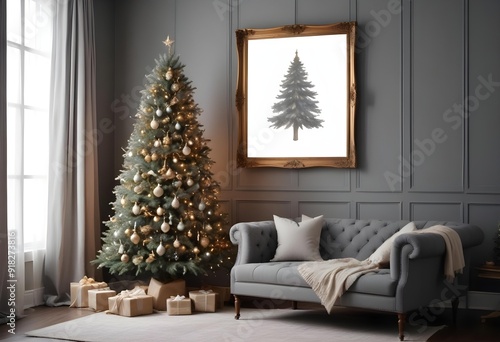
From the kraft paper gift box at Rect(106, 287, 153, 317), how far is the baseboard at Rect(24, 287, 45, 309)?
0.83 meters

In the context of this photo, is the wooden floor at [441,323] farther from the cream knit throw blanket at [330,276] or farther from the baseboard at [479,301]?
the cream knit throw blanket at [330,276]

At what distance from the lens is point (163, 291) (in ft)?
21.7

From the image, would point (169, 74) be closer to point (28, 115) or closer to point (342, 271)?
point (28, 115)

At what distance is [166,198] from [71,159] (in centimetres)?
113

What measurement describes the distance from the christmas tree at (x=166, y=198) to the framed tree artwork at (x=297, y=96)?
68 cm

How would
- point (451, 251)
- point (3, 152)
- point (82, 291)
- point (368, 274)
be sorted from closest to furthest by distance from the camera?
1. point (368, 274)
2. point (451, 251)
3. point (3, 152)
4. point (82, 291)

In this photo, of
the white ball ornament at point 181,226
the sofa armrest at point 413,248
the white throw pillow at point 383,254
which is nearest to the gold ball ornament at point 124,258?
the white ball ornament at point 181,226

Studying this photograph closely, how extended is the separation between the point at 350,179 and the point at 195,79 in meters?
1.95

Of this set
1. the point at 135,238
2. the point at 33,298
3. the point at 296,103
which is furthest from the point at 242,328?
the point at 296,103

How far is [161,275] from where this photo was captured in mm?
6684

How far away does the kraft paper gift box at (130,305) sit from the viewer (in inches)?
246

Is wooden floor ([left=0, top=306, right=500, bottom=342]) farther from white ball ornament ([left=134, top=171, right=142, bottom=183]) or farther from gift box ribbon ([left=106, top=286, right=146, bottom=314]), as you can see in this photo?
white ball ornament ([left=134, top=171, right=142, bottom=183])

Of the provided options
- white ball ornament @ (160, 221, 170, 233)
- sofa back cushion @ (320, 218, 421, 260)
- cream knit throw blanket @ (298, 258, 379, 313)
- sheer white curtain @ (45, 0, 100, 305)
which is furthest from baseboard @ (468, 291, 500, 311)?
sheer white curtain @ (45, 0, 100, 305)

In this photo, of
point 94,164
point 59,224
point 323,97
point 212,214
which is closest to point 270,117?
point 323,97
